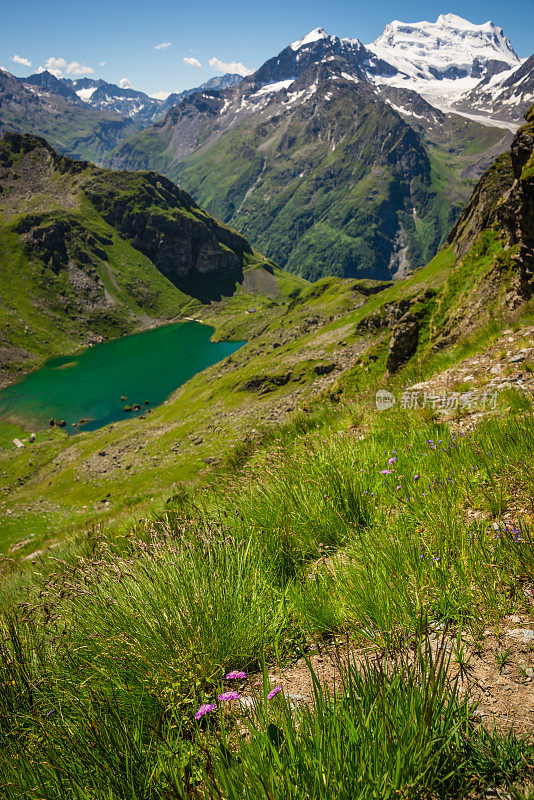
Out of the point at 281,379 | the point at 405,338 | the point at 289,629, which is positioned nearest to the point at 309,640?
the point at 289,629

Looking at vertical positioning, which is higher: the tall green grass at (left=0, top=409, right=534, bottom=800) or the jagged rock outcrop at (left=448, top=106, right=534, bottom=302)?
the jagged rock outcrop at (left=448, top=106, right=534, bottom=302)

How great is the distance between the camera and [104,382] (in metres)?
146

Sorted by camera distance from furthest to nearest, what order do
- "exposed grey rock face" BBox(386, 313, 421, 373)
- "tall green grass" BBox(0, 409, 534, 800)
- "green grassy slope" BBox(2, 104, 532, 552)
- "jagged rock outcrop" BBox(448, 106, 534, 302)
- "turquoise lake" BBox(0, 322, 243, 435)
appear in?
1. "turquoise lake" BBox(0, 322, 243, 435)
2. "exposed grey rock face" BBox(386, 313, 421, 373)
3. "green grassy slope" BBox(2, 104, 532, 552)
4. "jagged rock outcrop" BBox(448, 106, 534, 302)
5. "tall green grass" BBox(0, 409, 534, 800)

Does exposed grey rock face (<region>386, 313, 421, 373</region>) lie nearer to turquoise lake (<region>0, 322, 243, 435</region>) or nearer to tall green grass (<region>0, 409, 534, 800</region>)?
tall green grass (<region>0, 409, 534, 800</region>)

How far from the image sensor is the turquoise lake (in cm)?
12006

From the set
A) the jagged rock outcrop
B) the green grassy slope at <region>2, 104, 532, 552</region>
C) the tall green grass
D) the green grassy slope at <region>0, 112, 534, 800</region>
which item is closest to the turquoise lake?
the green grassy slope at <region>2, 104, 532, 552</region>

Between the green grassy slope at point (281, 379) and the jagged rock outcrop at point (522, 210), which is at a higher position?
the jagged rock outcrop at point (522, 210)

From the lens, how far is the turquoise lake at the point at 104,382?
120 meters

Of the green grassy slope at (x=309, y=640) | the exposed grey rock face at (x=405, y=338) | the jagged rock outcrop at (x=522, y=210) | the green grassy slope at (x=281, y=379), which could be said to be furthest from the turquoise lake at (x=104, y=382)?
the green grassy slope at (x=309, y=640)

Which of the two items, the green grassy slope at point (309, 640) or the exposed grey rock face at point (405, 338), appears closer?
the green grassy slope at point (309, 640)

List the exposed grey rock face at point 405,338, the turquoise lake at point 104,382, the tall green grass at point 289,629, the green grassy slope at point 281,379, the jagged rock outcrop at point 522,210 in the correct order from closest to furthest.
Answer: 1. the tall green grass at point 289,629
2. the jagged rock outcrop at point 522,210
3. the green grassy slope at point 281,379
4. the exposed grey rock face at point 405,338
5. the turquoise lake at point 104,382

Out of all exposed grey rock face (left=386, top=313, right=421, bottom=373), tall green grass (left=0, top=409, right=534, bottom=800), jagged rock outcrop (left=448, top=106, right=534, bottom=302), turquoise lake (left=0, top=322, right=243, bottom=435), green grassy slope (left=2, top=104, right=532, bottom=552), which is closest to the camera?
tall green grass (left=0, top=409, right=534, bottom=800)

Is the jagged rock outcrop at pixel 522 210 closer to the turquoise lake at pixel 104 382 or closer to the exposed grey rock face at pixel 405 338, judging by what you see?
the exposed grey rock face at pixel 405 338

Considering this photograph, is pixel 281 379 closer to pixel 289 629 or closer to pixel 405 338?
pixel 405 338
